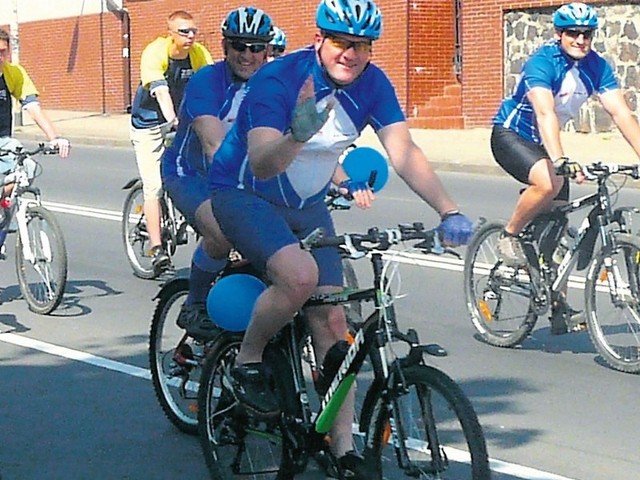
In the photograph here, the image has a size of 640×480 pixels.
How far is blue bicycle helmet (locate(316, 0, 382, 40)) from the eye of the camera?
4.80 metres

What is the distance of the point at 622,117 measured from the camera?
314 inches

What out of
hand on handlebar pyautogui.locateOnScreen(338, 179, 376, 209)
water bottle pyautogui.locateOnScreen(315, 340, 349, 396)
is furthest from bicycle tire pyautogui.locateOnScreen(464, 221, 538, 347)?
hand on handlebar pyautogui.locateOnScreen(338, 179, 376, 209)

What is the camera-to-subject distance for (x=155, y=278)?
10.7m

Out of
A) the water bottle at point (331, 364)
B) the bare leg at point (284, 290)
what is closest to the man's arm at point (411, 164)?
the bare leg at point (284, 290)

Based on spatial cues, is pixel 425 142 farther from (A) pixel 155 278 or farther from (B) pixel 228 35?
(B) pixel 228 35

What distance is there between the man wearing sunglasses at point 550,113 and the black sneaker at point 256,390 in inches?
114

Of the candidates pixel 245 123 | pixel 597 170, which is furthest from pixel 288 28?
pixel 245 123

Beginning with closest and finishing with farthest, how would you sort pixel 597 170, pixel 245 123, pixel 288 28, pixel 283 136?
pixel 283 136 → pixel 245 123 → pixel 597 170 → pixel 288 28

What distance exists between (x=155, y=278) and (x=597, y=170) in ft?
14.0

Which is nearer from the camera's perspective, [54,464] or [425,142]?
[54,464]

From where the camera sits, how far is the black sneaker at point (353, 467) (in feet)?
15.9

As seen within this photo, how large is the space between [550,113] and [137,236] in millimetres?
4239

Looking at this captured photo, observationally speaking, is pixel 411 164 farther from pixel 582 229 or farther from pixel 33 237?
pixel 33 237

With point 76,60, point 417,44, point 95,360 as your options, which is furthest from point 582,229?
point 76,60
